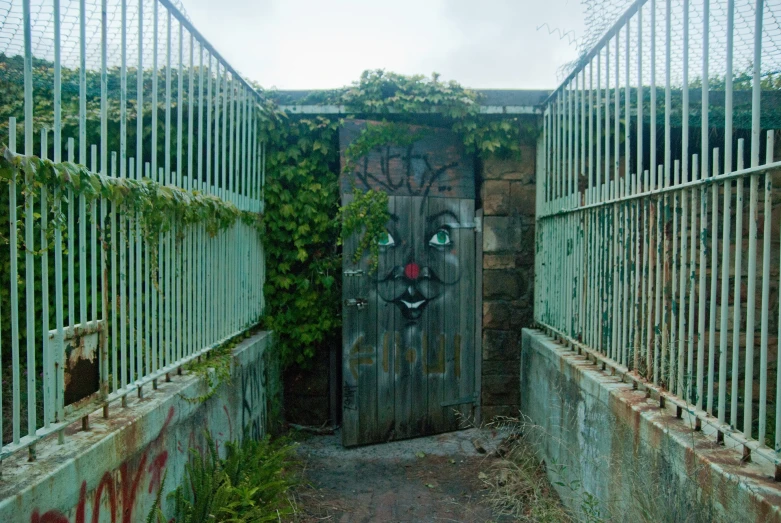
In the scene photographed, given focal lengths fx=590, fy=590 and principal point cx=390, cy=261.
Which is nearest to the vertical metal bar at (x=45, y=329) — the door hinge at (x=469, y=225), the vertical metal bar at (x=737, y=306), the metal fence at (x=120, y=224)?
the metal fence at (x=120, y=224)

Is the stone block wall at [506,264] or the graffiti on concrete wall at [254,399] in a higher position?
the stone block wall at [506,264]

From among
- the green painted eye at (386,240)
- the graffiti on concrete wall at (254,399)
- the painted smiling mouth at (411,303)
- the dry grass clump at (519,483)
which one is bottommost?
the dry grass clump at (519,483)

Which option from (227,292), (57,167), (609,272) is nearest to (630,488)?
(609,272)

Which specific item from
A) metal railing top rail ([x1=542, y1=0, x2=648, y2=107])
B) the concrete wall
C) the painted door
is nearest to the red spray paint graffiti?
the concrete wall

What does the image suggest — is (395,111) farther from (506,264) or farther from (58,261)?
(58,261)

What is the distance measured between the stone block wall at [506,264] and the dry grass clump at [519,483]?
0.72 metres

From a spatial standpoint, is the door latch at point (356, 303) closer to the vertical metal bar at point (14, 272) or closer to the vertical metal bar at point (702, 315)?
the vertical metal bar at point (702, 315)

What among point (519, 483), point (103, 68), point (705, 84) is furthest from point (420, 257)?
point (103, 68)

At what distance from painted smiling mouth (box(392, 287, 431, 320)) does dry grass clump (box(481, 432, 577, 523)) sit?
4.51 feet

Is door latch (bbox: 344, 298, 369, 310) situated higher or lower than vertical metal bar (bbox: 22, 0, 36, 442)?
lower

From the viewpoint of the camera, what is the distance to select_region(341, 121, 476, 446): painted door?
17.8 feet

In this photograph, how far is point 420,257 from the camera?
5.50 metres

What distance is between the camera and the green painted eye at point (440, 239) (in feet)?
18.1

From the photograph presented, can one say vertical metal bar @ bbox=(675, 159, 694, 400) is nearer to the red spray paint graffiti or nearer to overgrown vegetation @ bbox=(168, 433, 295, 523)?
overgrown vegetation @ bbox=(168, 433, 295, 523)
